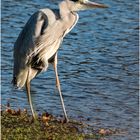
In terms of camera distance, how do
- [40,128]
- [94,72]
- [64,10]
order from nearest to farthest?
[40,128]
[64,10]
[94,72]

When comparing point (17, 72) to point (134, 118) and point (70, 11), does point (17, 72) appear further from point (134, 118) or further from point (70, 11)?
point (134, 118)

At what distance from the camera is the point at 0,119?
23.1ft

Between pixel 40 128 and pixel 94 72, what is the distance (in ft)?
9.86

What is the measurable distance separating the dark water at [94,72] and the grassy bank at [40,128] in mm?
385

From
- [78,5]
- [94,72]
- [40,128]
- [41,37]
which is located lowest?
[94,72]

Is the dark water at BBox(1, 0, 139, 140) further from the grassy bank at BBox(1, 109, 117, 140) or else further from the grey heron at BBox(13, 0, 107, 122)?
the grey heron at BBox(13, 0, 107, 122)

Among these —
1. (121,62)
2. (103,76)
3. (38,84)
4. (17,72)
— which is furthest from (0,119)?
(121,62)

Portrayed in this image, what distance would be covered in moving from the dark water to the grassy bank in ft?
1.26

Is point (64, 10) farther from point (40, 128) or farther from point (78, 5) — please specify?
point (40, 128)

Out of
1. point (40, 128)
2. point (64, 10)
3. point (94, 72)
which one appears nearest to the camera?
point (40, 128)

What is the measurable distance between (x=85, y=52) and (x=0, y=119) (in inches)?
155

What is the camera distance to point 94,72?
9734 millimetres

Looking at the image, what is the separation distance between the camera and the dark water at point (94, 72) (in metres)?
8.09

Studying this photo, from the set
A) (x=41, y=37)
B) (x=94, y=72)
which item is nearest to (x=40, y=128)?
(x=41, y=37)
